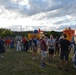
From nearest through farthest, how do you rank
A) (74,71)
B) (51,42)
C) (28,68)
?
(74,71)
(28,68)
(51,42)

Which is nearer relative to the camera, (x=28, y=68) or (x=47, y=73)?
(x=47, y=73)

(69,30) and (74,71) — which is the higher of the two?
(69,30)

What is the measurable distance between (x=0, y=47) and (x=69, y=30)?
7965 mm

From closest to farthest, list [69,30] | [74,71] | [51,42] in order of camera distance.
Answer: [74,71] → [51,42] → [69,30]

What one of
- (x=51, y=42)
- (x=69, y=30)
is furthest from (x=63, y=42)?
(x=69, y=30)

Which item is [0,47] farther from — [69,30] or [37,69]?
[69,30]

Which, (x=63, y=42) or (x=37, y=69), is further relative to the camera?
(x=37, y=69)

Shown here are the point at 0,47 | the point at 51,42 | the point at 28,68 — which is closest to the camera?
the point at 28,68

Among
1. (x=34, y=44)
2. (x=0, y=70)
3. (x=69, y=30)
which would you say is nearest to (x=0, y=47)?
(x=34, y=44)

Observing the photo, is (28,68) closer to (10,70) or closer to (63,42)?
(10,70)

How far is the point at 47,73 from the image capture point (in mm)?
11945

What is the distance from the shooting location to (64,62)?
12.8 meters

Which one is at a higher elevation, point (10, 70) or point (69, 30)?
point (69, 30)

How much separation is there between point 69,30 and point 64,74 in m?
10.9
